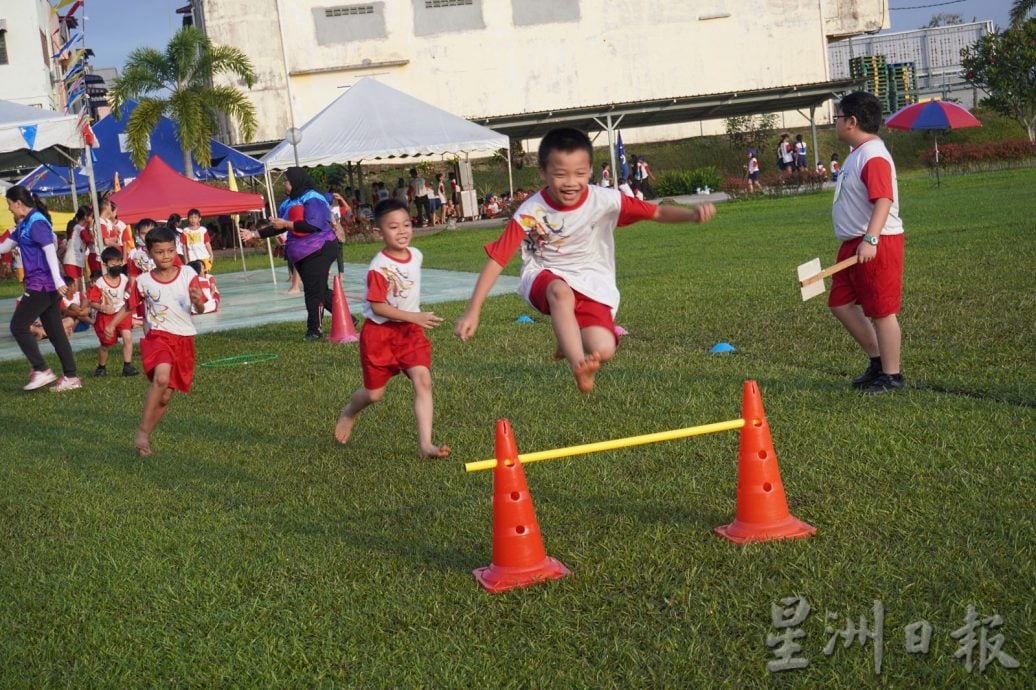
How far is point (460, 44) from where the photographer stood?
58.4 metres

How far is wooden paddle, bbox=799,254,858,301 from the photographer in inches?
281

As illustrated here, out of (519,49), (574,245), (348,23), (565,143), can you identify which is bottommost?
(574,245)

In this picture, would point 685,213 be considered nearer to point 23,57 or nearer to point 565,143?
point 565,143

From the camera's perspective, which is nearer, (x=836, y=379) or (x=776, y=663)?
(x=776, y=663)

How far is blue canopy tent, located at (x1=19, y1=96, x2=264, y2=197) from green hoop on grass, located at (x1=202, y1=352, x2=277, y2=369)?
20124 millimetres

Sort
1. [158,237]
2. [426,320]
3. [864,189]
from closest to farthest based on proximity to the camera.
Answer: [426,320] → [864,189] → [158,237]

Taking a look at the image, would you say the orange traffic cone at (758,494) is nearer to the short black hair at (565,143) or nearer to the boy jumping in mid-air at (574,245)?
the boy jumping in mid-air at (574,245)

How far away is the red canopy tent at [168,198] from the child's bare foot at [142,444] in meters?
13.7

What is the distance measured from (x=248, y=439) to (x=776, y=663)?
5.20m

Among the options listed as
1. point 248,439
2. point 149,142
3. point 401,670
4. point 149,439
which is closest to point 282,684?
point 401,670

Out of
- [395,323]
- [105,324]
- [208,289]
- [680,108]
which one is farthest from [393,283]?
Answer: [680,108]

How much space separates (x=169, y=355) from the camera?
8.03 m

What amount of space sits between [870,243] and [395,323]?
119 inches

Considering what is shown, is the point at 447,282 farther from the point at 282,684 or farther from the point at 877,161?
the point at 282,684
